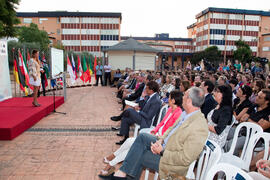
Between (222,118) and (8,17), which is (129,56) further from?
(222,118)

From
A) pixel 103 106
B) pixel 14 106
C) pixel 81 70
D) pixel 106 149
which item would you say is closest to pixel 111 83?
pixel 81 70

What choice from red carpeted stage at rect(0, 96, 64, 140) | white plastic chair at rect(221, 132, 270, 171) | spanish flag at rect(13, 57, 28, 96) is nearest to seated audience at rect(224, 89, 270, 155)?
white plastic chair at rect(221, 132, 270, 171)

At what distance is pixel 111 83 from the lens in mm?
15250

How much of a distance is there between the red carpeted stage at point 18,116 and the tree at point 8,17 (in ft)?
20.5

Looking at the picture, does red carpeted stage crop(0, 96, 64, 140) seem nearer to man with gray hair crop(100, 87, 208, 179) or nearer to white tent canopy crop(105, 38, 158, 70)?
man with gray hair crop(100, 87, 208, 179)

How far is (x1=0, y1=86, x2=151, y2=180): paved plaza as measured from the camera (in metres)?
3.22

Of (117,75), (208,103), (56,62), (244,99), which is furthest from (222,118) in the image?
(117,75)

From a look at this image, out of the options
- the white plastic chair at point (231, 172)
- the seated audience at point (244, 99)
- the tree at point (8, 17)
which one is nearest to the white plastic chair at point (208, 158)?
the white plastic chair at point (231, 172)

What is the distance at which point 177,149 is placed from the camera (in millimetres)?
2312

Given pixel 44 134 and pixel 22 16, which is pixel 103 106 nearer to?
pixel 44 134

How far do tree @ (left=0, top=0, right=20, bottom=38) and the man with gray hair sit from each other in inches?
442

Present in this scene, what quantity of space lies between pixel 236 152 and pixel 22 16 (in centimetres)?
6019

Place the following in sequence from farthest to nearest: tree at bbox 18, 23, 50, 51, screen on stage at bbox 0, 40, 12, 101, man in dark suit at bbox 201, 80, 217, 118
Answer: tree at bbox 18, 23, 50, 51, screen on stage at bbox 0, 40, 12, 101, man in dark suit at bbox 201, 80, 217, 118

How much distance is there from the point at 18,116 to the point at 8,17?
8.69 m
